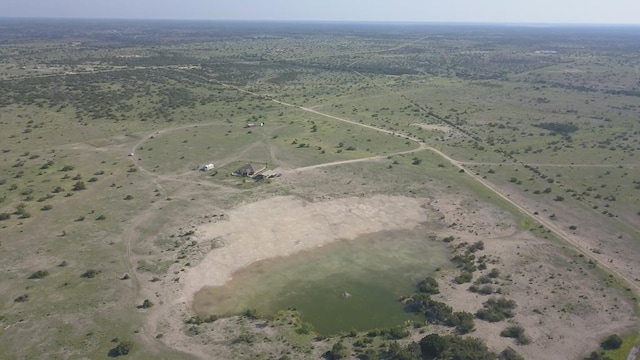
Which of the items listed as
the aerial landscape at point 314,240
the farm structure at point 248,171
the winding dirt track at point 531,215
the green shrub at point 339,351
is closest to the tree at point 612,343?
the aerial landscape at point 314,240

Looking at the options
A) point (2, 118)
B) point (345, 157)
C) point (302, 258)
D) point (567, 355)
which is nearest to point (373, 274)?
point (302, 258)

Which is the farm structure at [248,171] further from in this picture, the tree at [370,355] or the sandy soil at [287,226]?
the tree at [370,355]

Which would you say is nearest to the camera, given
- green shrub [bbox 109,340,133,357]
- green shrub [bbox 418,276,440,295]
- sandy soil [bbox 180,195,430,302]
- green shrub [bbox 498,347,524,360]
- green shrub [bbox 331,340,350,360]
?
green shrub [bbox 109,340,133,357]

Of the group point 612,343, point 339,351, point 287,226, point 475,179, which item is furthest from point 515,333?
point 475,179

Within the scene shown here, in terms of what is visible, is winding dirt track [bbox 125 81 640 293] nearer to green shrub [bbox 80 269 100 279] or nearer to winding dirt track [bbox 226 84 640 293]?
winding dirt track [bbox 226 84 640 293]

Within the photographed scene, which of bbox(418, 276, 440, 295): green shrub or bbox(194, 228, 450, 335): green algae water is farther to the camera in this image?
bbox(418, 276, 440, 295): green shrub

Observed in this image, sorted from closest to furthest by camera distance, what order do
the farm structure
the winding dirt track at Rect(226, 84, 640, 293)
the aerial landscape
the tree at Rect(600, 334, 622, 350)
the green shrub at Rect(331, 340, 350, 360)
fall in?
1. the green shrub at Rect(331, 340, 350, 360)
2. the tree at Rect(600, 334, 622, 350)
3. the aerial landscape
4. the winding dirt track at Rect(226, 84, 640, 293)
5. the farm structure

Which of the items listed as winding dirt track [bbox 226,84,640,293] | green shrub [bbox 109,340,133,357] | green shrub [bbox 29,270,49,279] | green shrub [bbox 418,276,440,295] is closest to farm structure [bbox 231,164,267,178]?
winding dirt track [bbox 226,84,640,293]

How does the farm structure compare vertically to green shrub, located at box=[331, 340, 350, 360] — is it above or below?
above
